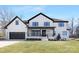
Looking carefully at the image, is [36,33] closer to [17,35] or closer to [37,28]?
[37,28]

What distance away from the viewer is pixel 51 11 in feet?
58.0

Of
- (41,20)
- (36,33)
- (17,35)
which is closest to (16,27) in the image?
(17,35)

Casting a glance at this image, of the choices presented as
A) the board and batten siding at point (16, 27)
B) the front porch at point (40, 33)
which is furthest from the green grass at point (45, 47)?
the board and batten siding at point (16, 27)

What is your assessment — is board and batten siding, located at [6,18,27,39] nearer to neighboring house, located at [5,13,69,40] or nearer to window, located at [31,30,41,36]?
neighboring house, located at [5,13,69,40]

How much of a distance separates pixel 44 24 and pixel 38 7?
1.20ft

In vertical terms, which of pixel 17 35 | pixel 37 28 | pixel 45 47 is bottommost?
pixel 45 47

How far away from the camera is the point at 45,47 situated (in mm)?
17703

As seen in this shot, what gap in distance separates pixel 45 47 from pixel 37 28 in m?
0.41

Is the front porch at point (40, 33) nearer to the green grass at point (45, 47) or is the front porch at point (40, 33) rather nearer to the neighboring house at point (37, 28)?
the neighboring house at point (37, 28)

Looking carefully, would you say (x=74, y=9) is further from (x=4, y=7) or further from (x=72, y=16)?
(x=4, y=7)

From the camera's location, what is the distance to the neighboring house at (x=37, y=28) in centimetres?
1767

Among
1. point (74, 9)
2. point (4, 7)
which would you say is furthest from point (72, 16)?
point (4, 7)

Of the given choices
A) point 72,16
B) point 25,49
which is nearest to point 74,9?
point 72,16

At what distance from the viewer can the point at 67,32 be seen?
17672mm
